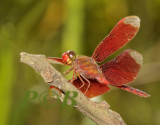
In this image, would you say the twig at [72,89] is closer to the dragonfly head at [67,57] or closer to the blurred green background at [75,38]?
the dragonfly head at [67,57]

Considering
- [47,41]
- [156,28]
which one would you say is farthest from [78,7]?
[156,28]

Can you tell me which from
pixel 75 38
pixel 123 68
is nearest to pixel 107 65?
pixel 123 68

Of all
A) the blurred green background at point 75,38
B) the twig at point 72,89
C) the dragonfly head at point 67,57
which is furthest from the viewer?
the blurred green background at point 75,38

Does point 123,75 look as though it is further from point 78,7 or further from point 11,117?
point 78,7

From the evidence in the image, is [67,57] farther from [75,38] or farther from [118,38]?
[75,38]

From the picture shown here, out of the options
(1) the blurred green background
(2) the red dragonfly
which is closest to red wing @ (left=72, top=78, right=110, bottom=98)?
(2) the red dragonfly

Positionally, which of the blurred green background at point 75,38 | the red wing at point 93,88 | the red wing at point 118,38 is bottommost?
the red wing at point 93,88

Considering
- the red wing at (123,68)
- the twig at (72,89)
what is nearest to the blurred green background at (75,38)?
the red wing at (123,68)

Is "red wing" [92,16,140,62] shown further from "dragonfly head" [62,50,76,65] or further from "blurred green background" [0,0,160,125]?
"blurred green background" [0,0,160,125]
